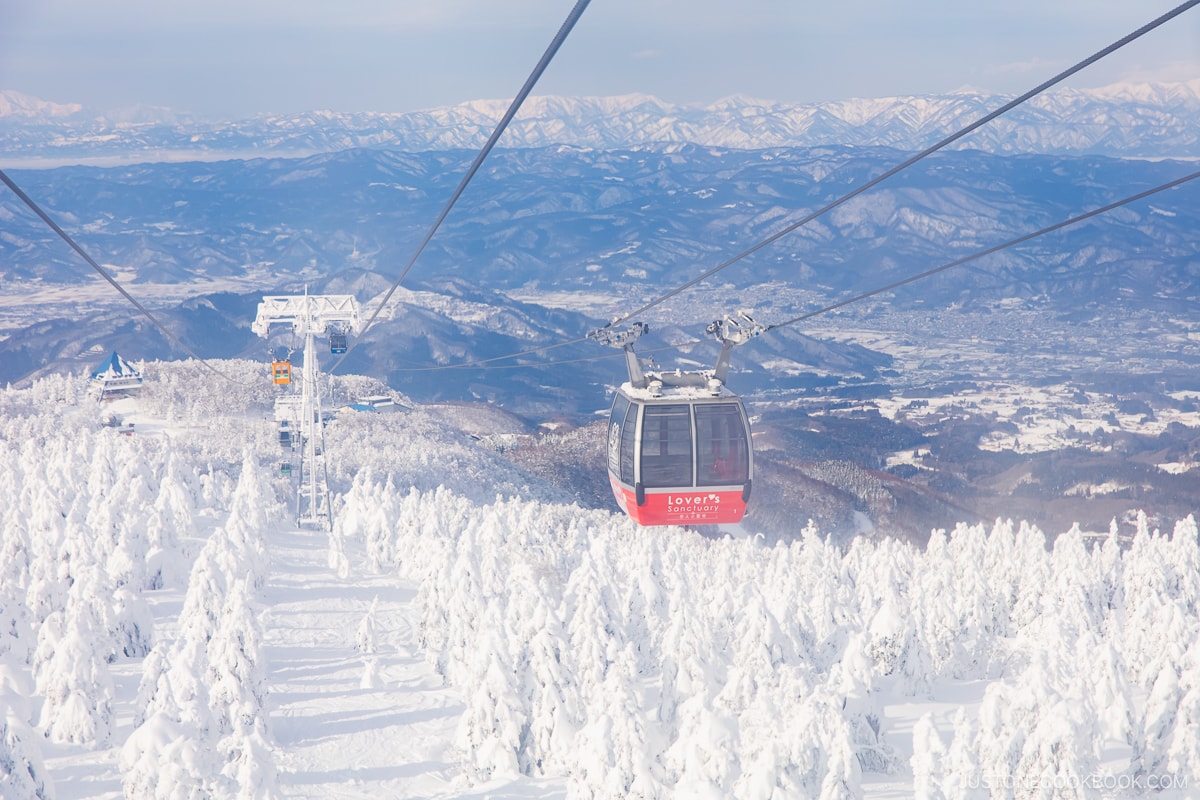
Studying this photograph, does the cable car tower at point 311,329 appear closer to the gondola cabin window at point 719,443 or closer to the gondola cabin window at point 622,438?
the gondola cabin window at point 622,438

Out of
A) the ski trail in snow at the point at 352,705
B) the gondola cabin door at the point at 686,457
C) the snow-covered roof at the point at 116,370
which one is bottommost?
the ski trail in snow at the point at 352,705

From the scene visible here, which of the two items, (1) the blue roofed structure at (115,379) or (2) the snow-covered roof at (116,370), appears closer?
(1) the blue roofed structure at (115,379)

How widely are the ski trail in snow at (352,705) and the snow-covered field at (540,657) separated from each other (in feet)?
0.53

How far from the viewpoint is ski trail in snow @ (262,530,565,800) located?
4803 cm

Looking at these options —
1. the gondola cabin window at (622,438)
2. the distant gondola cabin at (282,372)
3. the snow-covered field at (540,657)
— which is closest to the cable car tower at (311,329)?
the distant gondola cabin at (282,372)

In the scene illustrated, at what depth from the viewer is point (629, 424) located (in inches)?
1079

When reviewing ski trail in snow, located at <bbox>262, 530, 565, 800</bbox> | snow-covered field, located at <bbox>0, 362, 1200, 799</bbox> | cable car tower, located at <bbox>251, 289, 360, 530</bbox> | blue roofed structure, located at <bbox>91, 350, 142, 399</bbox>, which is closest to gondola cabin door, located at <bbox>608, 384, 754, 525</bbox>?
snow-covered field, located at <bbox>0, 362, 1200, 799</bbox>

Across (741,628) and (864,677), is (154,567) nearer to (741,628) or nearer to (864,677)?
(741,628)

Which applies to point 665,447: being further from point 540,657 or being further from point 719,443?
point 540,657

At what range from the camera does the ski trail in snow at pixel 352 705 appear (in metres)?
48.0

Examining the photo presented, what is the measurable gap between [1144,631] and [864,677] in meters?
26.5

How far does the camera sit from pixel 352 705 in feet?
180

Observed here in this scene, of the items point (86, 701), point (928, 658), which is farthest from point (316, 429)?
point (928, 658)

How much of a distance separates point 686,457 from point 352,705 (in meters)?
35.0
